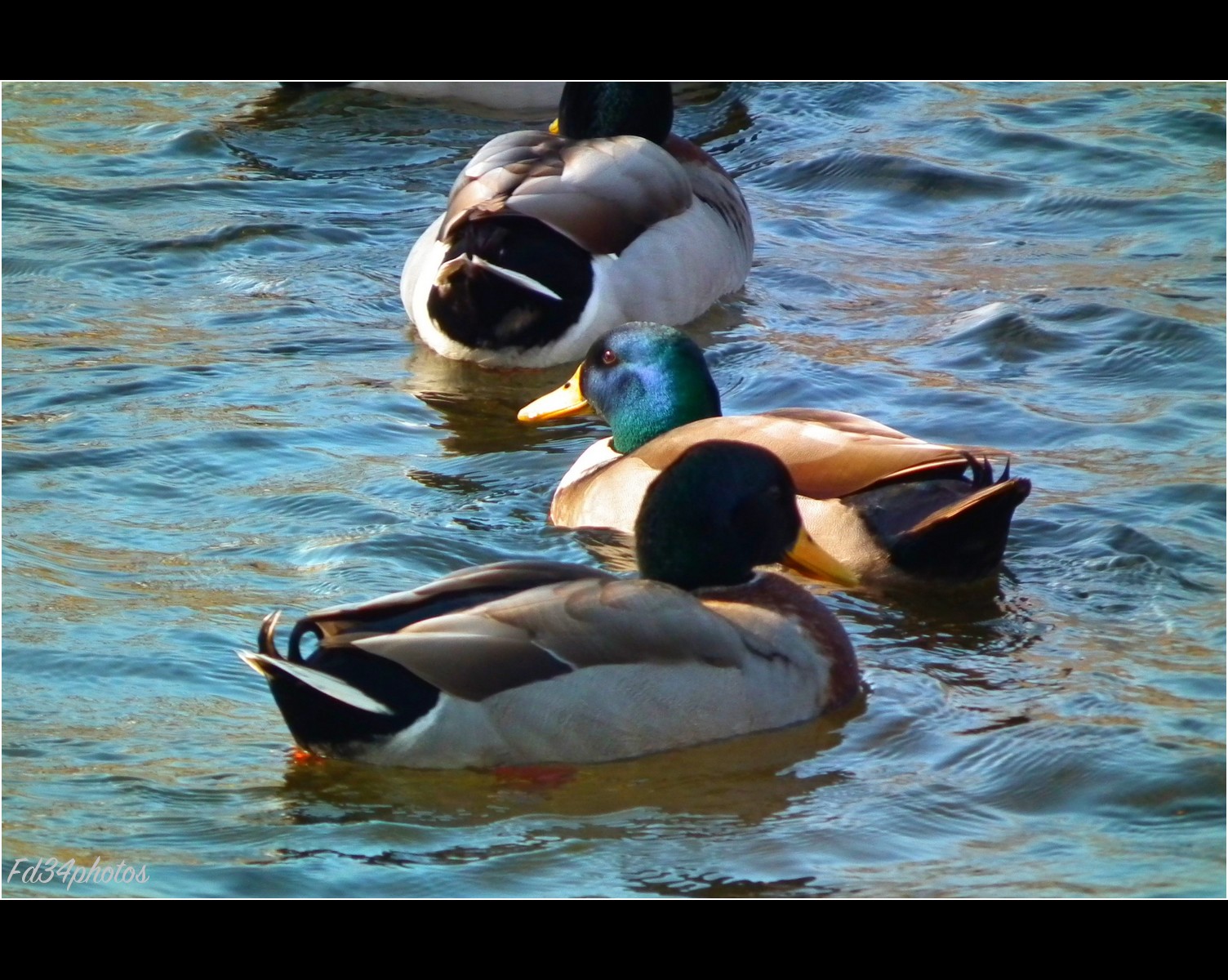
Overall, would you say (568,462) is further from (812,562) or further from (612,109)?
(612,109)

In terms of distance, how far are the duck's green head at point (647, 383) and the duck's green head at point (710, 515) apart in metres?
1.60

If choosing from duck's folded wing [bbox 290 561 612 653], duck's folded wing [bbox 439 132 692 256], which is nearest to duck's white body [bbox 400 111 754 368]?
duck's folded wing [bbox 439 132 692 256]

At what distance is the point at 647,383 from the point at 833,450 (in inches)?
44.6

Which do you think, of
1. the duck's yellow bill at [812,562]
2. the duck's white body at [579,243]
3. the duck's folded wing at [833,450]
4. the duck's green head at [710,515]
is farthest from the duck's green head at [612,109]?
the duck's green head at [710,515]

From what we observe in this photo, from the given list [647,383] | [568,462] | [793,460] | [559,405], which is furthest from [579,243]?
[793,460]

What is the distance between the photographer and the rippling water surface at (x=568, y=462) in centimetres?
493

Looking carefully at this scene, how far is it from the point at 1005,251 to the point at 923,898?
6.36 m

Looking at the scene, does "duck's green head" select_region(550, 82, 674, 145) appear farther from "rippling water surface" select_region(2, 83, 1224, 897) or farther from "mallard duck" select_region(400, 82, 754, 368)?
"rippling water surface" select_region(2, 83, 1224, 897)

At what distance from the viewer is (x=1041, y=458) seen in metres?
7.74

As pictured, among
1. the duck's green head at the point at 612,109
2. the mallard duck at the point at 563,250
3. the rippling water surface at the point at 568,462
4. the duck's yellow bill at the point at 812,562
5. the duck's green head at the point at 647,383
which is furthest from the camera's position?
the duck's green head at the point at 612,109

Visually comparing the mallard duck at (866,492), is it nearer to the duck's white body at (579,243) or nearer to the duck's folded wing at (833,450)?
the duck's folded wing at (833,450)

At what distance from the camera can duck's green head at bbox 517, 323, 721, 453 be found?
7449mm

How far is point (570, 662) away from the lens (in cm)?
525

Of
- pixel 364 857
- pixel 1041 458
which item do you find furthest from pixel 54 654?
pixel 1041 458
